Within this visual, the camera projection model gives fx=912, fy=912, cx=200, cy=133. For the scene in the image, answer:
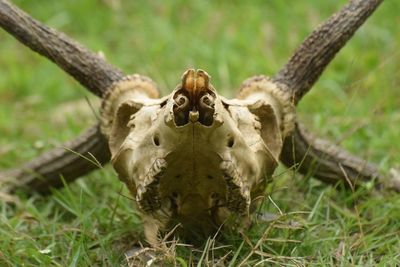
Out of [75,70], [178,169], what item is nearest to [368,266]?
[178,169]

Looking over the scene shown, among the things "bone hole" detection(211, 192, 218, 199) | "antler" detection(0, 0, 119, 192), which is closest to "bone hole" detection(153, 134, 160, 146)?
"bone hole" detection(211, 192, 218, 199)

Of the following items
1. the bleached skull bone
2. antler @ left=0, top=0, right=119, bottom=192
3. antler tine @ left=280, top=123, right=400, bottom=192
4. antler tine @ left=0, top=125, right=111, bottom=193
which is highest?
antler @ left=0, top=0, right=119, bottom=192

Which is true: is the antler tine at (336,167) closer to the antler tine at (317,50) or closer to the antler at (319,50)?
the antler at (319,50)

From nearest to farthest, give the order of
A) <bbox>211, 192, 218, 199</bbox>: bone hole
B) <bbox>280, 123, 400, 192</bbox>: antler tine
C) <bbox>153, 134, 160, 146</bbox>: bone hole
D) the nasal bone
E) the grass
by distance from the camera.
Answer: the nasal bone, <bbox>153, 134, 160, 146</bbox>: bone hole, <bbox>211, 192, 218, 199</bbox>: bone hole, the grass, <bbox>280, 123, 400, 192</bbox>: antler tine

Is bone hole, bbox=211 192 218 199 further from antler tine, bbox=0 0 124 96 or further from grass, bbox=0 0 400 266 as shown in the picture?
antler tine, bbox=0 0 124 96

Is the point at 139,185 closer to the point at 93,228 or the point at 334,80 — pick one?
the point at 93,228

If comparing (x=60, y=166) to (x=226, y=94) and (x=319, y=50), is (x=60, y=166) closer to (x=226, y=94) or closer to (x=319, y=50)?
(x=319, y=50)

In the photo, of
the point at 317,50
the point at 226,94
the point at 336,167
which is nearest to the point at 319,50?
the point at 317,50

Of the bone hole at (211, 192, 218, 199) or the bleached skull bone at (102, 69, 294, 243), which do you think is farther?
the bone hole at (211, 192, 218, 199)

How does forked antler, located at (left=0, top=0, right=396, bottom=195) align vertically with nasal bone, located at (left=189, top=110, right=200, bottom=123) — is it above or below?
above
